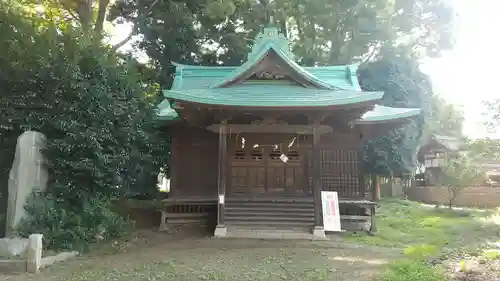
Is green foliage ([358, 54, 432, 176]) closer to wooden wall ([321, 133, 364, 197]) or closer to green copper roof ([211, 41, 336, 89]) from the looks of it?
wooden wall ([321, 133, 364, 197])

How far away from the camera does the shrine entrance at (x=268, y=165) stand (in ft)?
49.8

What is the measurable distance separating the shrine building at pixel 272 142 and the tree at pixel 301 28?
7651mm

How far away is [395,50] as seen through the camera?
23.9 m

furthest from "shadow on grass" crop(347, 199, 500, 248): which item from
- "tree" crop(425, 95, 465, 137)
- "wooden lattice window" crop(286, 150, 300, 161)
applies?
"tree" crop(425, 95, 465, 137)

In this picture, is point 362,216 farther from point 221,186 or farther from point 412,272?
point 412,272

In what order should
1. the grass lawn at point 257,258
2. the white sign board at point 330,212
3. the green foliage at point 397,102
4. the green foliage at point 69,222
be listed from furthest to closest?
1. the green foliage at point 397,102
2. the white sign board at point 330,212
3. the green foliage at point 69,222
4. the grass lawn at point 257,258

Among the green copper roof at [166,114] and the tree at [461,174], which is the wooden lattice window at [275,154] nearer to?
the green copper roof at [166,114]

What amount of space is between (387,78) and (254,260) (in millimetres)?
16152

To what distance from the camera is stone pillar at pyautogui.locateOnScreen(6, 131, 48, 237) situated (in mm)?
10016

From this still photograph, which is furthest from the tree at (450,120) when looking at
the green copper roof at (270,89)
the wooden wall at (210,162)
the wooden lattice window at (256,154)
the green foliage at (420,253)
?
the green foliage at (420,253)

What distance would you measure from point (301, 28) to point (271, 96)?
15099 millimetres

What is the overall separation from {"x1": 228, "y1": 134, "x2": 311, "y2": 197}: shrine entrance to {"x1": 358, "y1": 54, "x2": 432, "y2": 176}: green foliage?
758 cm

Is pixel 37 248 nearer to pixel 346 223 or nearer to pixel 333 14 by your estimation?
pixel 346 223

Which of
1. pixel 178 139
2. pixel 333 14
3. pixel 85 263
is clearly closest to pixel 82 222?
pixel 85 263
